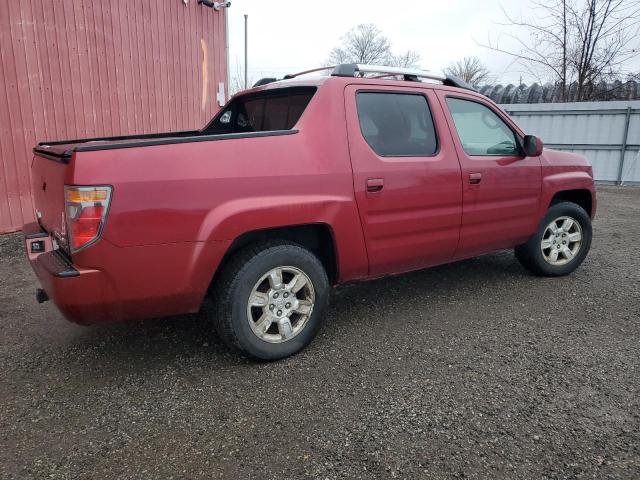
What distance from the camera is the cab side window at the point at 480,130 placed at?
397 centimetres

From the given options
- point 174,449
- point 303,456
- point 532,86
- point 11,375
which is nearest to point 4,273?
point 11,375

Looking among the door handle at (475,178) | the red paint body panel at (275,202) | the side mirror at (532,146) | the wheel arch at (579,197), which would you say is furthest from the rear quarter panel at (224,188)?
the wheel arch at (579,197)

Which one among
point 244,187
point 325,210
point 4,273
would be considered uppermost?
point 244,187

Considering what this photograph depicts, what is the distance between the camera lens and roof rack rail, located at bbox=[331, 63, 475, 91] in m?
3.49

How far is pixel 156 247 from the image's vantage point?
263cm

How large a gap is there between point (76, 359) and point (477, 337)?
271 centimetres

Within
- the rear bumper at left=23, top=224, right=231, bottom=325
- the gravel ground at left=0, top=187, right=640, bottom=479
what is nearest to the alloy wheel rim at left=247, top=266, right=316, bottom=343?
the gravel ground at left=0, top=187, right=640, bottom=479

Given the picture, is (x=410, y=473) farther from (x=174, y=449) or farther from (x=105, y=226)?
(x=105, y=226)

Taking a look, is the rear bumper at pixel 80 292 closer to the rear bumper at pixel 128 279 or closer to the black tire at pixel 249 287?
the rear bumper at pixel 128 279

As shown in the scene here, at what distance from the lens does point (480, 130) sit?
13.6ft

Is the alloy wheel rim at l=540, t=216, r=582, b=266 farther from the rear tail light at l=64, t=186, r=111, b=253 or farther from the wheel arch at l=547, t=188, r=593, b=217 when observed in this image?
the rear tail light at l=64, t=186, r=111, b=253

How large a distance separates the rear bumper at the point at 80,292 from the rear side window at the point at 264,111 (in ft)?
5.59

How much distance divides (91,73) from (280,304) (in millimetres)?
5435

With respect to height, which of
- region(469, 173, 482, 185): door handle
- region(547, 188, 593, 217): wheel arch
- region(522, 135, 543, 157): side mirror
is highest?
region(522, 135, 543, 157): side mirror
